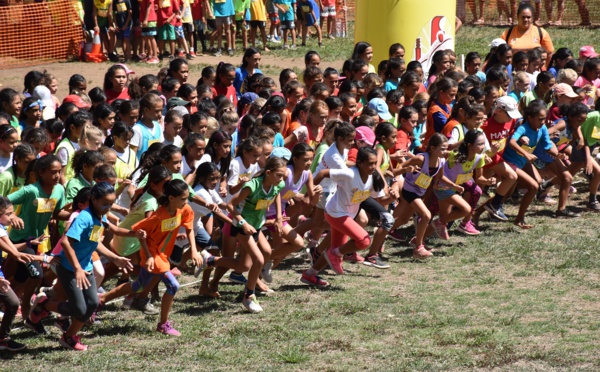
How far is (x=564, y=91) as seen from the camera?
1302 centimetres

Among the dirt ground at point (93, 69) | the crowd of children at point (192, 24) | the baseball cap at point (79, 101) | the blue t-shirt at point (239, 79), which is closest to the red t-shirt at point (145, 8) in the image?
the crowd of children at point (192, 24)

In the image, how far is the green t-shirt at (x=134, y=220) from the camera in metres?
8.62

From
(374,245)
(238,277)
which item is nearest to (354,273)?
(374,245)

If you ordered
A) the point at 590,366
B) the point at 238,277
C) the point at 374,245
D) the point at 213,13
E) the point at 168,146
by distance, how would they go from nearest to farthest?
the point at 590,366, the point at 168,146, the point at 238,277, the point at 374,245, the point at 213,13

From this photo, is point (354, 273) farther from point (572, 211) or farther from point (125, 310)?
point (572, 211)

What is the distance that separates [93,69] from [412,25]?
7.48 m

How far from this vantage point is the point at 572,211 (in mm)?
13102

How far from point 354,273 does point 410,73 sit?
3.34 metres

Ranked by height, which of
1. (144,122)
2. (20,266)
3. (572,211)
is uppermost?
(144,122)

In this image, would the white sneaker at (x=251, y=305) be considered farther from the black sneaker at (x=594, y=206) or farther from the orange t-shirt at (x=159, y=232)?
the black sneaker at (x=594, y=206)

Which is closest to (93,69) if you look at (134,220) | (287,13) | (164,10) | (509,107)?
(164,10)

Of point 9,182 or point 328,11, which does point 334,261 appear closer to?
point 9,182

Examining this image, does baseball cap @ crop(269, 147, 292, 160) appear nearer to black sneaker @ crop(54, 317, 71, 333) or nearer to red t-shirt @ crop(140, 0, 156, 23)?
black sneaker @ crop(54, 317, 71, 333)

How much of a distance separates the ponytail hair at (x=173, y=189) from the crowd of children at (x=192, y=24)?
12965 millimetres
